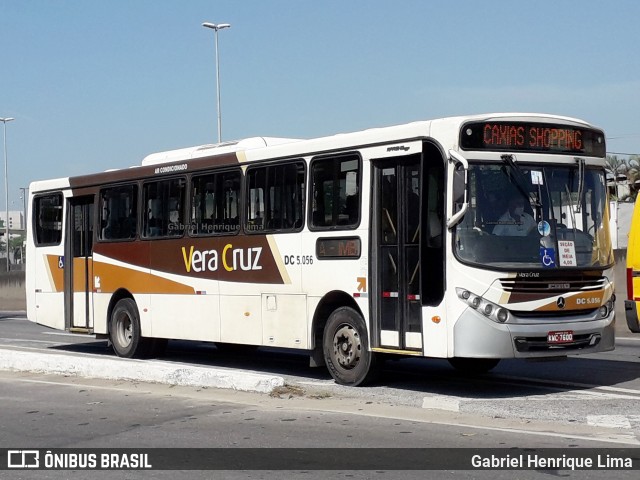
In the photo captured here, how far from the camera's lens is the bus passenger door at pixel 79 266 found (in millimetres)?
19344

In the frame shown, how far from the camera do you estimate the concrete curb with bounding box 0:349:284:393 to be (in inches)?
518

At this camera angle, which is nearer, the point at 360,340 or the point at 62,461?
the point at 62,461

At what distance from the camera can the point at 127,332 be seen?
60.9 feet

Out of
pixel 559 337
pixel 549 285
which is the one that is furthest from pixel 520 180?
pixel 559 337

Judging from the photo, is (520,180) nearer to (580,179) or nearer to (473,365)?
(580,179)

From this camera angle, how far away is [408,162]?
1275cm

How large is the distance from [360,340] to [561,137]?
3.58 meters

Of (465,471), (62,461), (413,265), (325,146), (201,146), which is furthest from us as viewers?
(201,146)

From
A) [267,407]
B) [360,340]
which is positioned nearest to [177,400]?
[267,407]

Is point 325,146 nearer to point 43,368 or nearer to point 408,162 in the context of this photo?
point 408,162

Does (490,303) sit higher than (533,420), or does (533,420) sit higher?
(490,303)

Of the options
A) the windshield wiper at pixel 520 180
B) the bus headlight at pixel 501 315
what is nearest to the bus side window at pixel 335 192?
the windshield wiper at pixel 520 180

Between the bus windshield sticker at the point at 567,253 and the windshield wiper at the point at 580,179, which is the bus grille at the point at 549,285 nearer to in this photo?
the bus windshield sticker at the point at 567,253

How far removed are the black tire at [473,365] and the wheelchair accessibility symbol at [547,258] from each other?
2.70 meters
